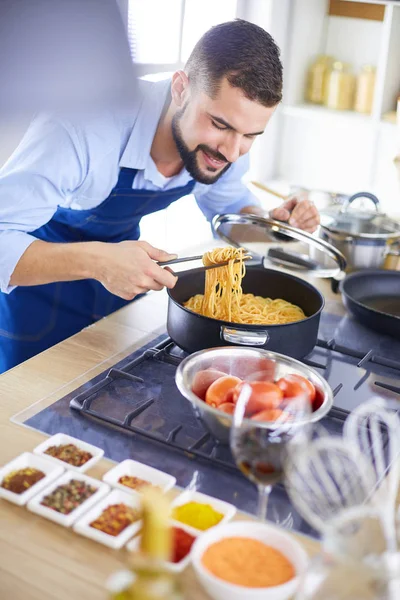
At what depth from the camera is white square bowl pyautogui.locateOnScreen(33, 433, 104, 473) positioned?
4.01ft

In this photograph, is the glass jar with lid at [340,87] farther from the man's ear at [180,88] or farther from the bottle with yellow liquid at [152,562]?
the bottle with yellow liquid at [152,562]

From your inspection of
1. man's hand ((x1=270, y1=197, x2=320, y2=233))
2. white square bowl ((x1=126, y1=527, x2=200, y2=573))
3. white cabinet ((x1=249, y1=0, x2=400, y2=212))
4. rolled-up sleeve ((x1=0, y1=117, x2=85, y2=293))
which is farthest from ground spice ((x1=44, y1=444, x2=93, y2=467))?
white cabinet ((x1=249, y1=0, x2=400, y2=212))

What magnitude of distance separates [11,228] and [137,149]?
0.47 meters

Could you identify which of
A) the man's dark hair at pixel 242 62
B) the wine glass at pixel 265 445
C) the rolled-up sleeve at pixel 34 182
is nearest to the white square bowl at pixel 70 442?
the wine glass at pixel 265 445

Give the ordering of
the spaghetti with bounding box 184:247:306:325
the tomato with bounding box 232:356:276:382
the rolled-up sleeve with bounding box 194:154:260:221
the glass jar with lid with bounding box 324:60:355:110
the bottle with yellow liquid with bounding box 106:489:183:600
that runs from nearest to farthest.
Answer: the bottle with yellow liquid with bounding box 106:489:183:600
the tomato with bounding box 232:356:276:382
the spaghetti with bounding box 184:247:306:325
the rolled-up sleeve with bounding box 194:154:260:221
the glass jar with lid with bounding box 324:60:355:110

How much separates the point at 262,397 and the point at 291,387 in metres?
0.12

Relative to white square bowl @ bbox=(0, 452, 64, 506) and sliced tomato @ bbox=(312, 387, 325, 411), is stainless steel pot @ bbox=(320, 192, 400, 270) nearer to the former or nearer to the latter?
sliced tomato @ bbox=(312, 387, 325, 411)

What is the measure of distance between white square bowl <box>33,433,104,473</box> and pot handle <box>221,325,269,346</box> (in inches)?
15.6

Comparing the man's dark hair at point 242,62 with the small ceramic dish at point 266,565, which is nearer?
the small ceramic dish at point 266,565

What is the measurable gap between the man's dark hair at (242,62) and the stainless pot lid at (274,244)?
334mm

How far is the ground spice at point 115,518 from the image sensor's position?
1081 mm

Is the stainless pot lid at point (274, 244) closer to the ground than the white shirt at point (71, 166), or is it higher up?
closer to the ground

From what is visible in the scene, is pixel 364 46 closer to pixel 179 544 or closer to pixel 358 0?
pixel 358 0

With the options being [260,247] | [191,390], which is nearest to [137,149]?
[260,247]
